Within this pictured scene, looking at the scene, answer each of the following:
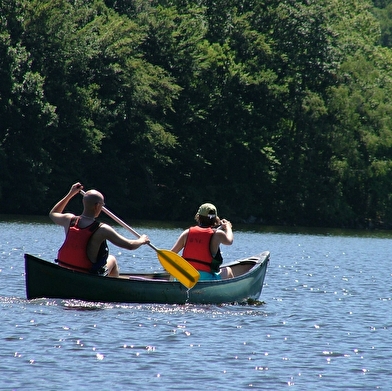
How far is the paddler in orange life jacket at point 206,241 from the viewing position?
15.3m

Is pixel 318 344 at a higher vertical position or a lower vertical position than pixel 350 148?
lower

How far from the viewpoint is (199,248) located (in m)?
15.5

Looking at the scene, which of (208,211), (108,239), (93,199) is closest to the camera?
(93,199)

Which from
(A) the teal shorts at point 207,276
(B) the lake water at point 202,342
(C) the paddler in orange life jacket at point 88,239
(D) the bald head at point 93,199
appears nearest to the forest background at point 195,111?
(B) the lake water at point 202,342

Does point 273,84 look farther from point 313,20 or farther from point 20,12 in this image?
point 20,12

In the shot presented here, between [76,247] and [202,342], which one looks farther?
[76,247]

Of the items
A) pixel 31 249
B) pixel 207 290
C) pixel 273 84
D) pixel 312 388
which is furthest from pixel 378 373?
pixel 273 84

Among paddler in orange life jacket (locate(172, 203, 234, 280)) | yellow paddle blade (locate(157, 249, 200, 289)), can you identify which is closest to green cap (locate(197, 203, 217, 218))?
paddler in orange life jacket (locate(172, 203, 234, 280))

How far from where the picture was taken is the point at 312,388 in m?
10.0

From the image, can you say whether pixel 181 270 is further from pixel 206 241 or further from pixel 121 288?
pixel 121 288

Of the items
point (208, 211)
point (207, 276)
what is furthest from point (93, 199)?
point (207, 276)

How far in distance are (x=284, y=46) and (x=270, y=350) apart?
43.2 meters

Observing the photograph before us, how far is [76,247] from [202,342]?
2.68 metres

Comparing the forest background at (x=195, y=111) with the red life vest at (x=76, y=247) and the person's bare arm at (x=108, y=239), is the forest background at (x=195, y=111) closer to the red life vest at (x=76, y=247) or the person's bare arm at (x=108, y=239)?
the red life vest at (x=76, y=247)
